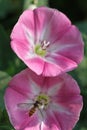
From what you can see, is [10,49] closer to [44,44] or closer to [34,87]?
[44,44]

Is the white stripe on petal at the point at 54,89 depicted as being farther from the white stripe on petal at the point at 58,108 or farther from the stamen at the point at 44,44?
the stamen at the point at 44,44

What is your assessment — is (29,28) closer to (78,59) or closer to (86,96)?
(78,59)

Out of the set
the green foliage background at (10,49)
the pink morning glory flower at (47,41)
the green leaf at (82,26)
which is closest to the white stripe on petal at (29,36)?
the pink morning glory flower at (47,41)

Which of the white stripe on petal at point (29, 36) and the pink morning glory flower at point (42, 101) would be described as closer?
the pink morning glory flower at point (42, 101)

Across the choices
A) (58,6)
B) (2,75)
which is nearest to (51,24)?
(2,75)

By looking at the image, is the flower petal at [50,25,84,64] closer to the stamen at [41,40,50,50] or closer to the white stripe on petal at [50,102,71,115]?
the stamen at [41,40,50,50]

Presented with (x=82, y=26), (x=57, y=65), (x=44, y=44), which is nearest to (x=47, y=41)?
(x=44, y=44)
